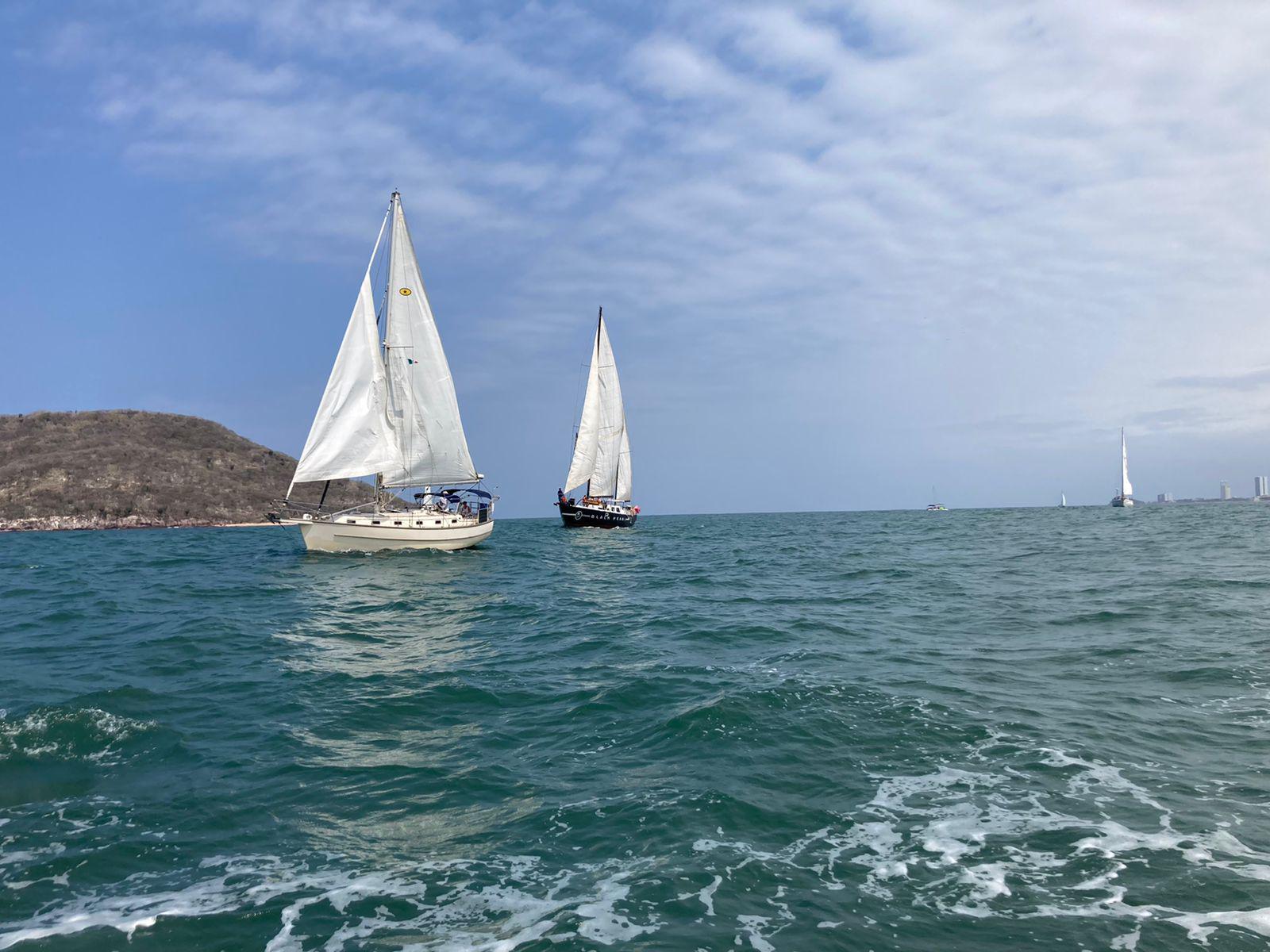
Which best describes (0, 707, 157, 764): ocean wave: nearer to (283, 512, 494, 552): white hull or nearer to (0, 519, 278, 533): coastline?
(283, 512, 494, 552): white hull

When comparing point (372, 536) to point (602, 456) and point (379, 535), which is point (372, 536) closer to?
point (379, 535)

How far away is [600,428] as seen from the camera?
6738 cm

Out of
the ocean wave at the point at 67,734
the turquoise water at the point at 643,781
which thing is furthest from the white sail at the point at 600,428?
Answer: the ocean wave at the point at 67,734

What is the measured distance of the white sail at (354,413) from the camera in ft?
123

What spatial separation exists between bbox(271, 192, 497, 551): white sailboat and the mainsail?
5 cm

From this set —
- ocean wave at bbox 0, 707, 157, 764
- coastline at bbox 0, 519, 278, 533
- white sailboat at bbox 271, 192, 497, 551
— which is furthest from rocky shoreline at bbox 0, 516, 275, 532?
ocean wave at bbox 0, 707, 157, 764

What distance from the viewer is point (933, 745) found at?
350 inches

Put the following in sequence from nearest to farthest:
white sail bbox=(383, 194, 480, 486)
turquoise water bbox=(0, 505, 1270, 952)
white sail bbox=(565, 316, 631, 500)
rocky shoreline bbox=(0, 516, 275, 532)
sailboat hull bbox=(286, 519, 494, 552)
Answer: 1. turquoise water bbox=(0, 505, 1270, 952)
2. sailboat hull bbox=(286, 519, 494, 552)
3. white sail bbox=(383, 194, 480, 486)
4. white sail bbox=(565, 316, 631, 500)
5. rocky shoreline bbox=(0, 516, 275, 532)

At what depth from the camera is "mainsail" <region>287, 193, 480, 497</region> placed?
124ft

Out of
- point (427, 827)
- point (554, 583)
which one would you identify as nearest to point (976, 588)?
point (554, 583)

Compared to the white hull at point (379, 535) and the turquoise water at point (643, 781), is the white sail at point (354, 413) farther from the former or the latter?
the turquoise water at point (643, 781)

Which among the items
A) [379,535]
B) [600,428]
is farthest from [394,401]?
[600,428]

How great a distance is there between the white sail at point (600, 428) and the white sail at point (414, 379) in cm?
2425

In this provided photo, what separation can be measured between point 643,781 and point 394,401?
3619 centimetres
